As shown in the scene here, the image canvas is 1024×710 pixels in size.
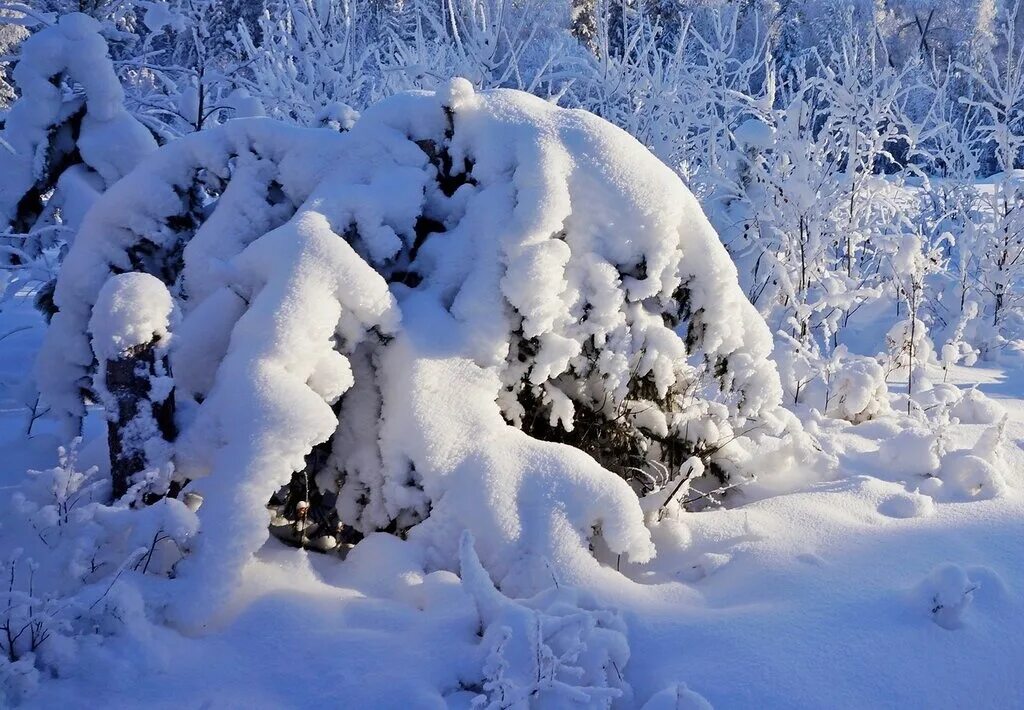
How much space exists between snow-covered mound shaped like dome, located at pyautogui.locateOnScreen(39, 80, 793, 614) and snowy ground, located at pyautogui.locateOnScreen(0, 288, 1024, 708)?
190 mm

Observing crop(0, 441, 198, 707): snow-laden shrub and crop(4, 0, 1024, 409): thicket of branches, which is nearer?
crop(0, 441, 198, 707): snow-laden shrub

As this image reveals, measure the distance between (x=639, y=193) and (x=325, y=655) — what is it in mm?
1883

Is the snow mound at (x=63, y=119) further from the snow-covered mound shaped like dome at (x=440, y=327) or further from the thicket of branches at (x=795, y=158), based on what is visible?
the snow-covered mound shaped like dome at (x=440, y=327)

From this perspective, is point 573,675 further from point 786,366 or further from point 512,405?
point 786,366

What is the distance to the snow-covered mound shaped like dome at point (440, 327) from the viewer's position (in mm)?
2389

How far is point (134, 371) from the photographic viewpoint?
2.40m

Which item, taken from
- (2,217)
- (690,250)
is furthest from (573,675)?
(2,217)

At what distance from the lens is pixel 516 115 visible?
9.78 feet

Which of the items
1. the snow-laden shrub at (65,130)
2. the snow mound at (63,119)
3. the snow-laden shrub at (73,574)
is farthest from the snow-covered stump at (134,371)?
the snow mound at (63,119)

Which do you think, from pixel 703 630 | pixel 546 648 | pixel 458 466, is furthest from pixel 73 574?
pixel 703 630

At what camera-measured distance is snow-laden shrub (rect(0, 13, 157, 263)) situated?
12.8 feet

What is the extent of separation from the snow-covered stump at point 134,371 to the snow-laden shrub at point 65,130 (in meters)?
1.75

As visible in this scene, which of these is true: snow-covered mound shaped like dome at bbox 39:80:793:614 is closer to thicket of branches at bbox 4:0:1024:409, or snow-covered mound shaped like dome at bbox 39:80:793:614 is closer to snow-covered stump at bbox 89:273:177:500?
snow-covered stump at bbox 89:273:177:500

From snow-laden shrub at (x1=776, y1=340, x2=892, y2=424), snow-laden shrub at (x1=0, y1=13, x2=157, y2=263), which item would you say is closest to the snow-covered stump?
snow-laden shrub at (x1=0, y1=13, x2=157, y2=263)
